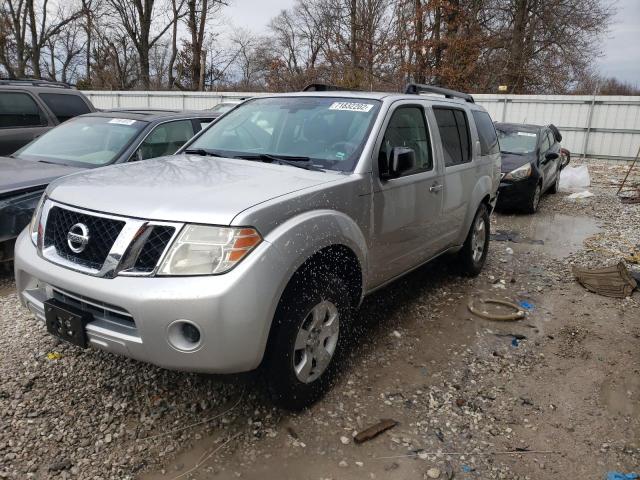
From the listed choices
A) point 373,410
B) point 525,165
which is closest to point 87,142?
point 373,410

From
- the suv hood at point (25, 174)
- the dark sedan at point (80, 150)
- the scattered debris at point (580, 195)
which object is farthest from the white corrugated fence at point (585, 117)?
the suv hood at point (25, 174)

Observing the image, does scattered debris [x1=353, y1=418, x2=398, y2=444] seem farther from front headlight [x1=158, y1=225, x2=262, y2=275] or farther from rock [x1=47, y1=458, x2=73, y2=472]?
rock [x1=47, y1=458, x2=73, y2=472]

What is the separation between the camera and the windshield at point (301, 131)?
10.9 feet

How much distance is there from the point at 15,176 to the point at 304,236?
11.2 feet

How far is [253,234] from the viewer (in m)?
2.38

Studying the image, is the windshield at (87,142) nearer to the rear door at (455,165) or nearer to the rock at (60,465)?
the rear door at (455,165)

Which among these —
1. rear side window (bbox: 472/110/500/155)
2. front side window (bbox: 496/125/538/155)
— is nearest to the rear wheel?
front side window (bbox: 496/125/538/155)

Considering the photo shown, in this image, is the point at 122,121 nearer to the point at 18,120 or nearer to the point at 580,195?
the point at 18,120

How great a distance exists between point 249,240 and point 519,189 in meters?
7.72

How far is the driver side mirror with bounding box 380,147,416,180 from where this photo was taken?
329 cm

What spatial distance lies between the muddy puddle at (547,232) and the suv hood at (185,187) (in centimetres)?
487

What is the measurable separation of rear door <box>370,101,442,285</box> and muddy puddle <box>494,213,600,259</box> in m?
3.28

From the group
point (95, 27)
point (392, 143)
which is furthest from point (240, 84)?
point (392, 143)

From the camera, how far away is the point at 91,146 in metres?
5.35
